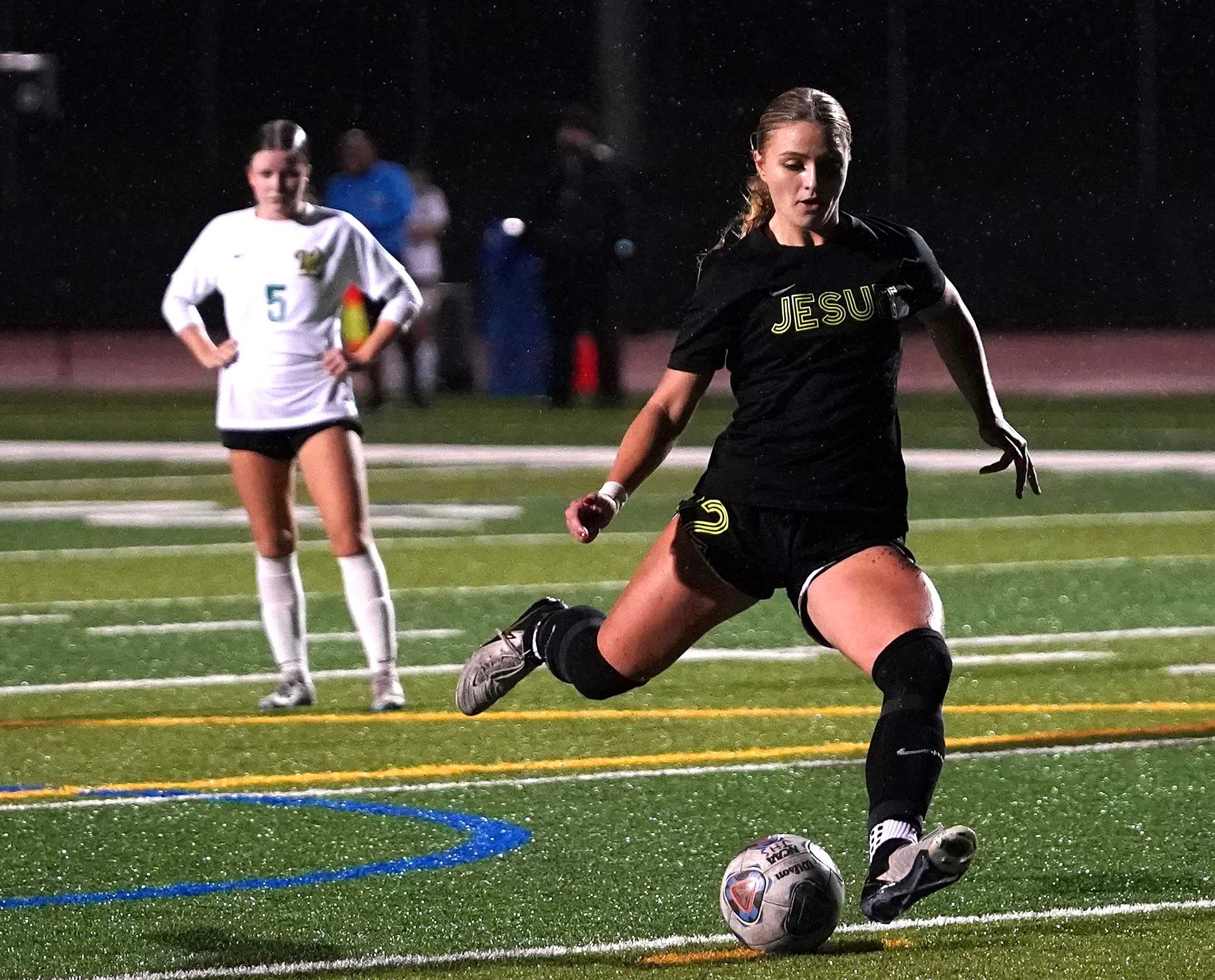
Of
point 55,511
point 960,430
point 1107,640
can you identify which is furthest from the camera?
point 960,430

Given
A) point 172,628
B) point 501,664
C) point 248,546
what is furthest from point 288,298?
point 248,546

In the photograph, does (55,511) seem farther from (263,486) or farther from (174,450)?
(263,486)

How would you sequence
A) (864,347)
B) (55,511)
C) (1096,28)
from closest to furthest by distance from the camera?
(864,347), (55,511), (1096,28)

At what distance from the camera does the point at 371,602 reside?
953 centimetres

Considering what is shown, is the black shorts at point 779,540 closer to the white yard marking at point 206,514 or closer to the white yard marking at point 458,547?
the white yard marking at point 458,547

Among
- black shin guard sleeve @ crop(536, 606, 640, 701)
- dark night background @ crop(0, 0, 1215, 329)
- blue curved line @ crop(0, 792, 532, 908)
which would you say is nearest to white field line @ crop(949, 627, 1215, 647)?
blue curved line @ crop(0, 792, 532, 908)

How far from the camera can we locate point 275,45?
4244cm

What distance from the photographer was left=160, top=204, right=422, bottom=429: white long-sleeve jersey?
9.34 meters

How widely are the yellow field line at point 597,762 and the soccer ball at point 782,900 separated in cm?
245

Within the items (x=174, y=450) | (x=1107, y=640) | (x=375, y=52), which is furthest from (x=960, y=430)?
(x=375, y=52)

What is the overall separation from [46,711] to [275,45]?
3381cm

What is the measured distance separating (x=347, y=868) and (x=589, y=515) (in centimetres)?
127

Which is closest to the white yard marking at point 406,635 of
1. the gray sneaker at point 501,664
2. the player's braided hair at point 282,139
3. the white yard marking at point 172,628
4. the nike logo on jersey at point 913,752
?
the white yard marking at point 172,628

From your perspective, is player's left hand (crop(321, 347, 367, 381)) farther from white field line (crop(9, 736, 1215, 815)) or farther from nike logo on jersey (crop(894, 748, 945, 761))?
nike logo on jersey (crop(894, 748, 945, 761))
